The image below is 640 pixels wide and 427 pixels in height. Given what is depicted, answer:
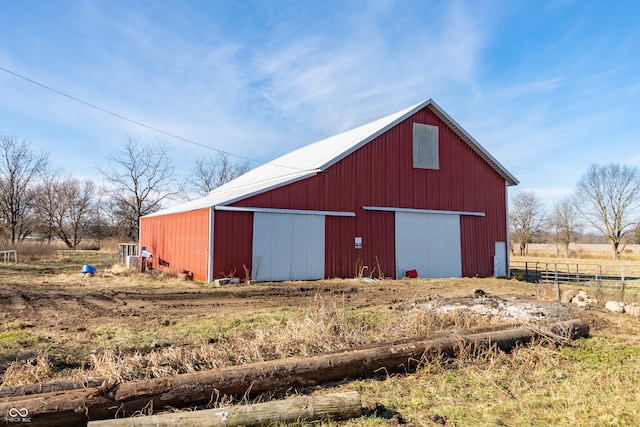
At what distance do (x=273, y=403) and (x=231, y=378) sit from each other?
70cm

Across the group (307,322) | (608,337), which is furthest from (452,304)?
(307,322)

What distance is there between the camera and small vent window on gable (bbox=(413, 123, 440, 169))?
19.9 meters

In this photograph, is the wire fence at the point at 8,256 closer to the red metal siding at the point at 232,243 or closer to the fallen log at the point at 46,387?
the red metal siding at the point at 232,243

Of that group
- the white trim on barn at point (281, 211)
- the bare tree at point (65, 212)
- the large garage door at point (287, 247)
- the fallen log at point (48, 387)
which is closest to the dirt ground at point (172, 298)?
the large garage door at point (287, 247)

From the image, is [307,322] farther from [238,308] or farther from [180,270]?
[180,270]

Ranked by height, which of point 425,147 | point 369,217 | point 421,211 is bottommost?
point 369,217

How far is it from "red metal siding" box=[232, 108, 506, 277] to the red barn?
0.05m

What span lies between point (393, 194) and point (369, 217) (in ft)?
5.34

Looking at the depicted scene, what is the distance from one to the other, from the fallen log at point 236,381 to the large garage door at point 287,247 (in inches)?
413

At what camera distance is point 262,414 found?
4.01 m

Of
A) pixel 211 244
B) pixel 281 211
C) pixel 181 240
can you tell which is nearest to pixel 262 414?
pixel 211 244

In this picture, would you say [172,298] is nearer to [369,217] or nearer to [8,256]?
[369,217]

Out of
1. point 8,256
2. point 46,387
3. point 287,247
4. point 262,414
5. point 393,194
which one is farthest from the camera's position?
point 8,256

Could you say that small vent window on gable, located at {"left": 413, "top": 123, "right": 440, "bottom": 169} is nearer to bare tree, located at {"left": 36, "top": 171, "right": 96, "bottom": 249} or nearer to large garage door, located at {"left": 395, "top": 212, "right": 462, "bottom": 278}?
large garage door, located at {"left": 395, "top": 212, "right": 462, "bottom": 278}
